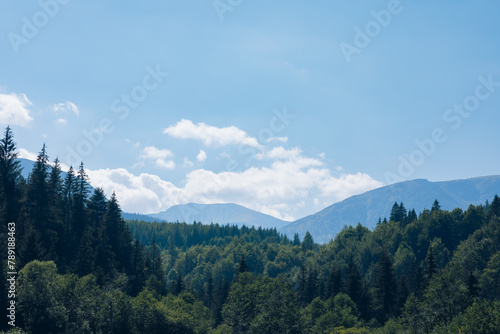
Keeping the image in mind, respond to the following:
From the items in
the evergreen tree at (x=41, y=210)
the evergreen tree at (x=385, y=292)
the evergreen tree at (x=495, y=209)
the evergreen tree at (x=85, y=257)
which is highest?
the evergreen tree at (x=495, y=209)

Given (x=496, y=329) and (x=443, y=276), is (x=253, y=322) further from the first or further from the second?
(x=496, y=329)

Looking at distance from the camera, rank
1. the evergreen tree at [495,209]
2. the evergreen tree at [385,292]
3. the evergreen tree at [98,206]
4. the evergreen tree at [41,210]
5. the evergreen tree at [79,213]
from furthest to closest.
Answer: the evergreen tree at [495,209] < the evergreen tree at [385,292] < the evergreen tree at [98,206] < the evergreen tree at [79,213] < the evergreen tree at [41,210]

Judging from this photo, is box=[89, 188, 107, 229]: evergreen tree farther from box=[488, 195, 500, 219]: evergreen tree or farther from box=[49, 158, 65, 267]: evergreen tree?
box=[488, 195, 500, 219]: evergreen tree

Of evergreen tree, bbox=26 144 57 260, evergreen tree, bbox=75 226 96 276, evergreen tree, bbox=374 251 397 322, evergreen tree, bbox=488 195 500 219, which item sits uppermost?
evergreen tree, bbox=488 195 500 219

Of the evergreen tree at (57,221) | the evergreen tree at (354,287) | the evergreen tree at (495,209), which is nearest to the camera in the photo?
the evergreen tree at (57,221)

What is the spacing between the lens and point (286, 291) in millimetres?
74188

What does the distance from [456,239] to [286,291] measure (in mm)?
89017

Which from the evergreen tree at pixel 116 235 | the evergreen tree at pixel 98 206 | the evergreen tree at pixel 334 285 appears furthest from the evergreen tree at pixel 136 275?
the evergreen tree at pixel 334 285

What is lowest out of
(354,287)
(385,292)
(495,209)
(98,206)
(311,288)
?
(385,292)

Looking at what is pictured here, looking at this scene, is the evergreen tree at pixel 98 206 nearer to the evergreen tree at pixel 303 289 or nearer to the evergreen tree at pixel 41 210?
the evergreen tree at pixel 41 210

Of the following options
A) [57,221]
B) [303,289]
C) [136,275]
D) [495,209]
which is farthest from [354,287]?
[495,209]

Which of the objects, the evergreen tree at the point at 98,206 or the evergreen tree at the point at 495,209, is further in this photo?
the evergreen tree at the point at 495,209

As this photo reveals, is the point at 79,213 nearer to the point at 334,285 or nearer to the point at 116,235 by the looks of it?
the point at 116,235

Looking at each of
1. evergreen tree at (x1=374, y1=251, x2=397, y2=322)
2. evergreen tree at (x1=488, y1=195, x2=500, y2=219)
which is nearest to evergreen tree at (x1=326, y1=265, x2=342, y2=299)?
evergreen tree at (x1=374, y1=251, x2=397, y2=322)
